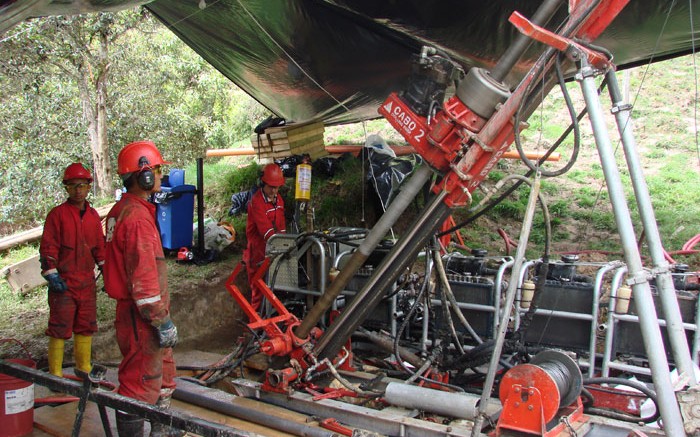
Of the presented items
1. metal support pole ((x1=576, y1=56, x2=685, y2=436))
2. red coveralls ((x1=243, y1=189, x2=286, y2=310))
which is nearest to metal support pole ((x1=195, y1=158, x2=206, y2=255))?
red coveralls ((x1=243, y1=189, x2=286, y2=310))

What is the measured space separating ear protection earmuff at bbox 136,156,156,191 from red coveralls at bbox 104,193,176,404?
154 millimetres

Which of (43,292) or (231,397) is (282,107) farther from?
(231,397)

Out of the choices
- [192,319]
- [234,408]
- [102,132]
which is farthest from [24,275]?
[234,408]

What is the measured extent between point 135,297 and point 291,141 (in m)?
5.70

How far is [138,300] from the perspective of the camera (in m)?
3.48

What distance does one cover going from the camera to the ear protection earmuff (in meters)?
3.75

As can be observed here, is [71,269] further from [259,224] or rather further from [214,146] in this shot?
[214,146]

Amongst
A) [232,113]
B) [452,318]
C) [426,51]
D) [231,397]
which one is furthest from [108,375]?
[232,113]

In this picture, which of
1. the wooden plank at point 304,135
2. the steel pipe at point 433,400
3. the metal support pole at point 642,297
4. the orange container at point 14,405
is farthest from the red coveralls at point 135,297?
the wooden plank at point 304,135

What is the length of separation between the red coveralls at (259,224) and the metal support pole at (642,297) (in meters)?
4.87

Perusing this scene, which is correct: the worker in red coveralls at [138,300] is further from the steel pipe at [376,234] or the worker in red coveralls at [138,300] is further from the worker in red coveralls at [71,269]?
the worker in red coveralls at [71,269]

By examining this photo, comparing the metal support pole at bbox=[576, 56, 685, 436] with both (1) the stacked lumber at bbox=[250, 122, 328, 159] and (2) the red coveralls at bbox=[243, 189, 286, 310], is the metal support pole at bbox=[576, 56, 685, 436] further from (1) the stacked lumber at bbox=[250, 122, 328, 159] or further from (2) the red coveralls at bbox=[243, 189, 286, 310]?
(1) the stacked lumber at bbox=[250, 122, 328, 159]

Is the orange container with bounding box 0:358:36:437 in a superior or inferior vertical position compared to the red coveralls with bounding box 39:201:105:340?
inferior

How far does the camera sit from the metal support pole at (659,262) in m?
2.48
